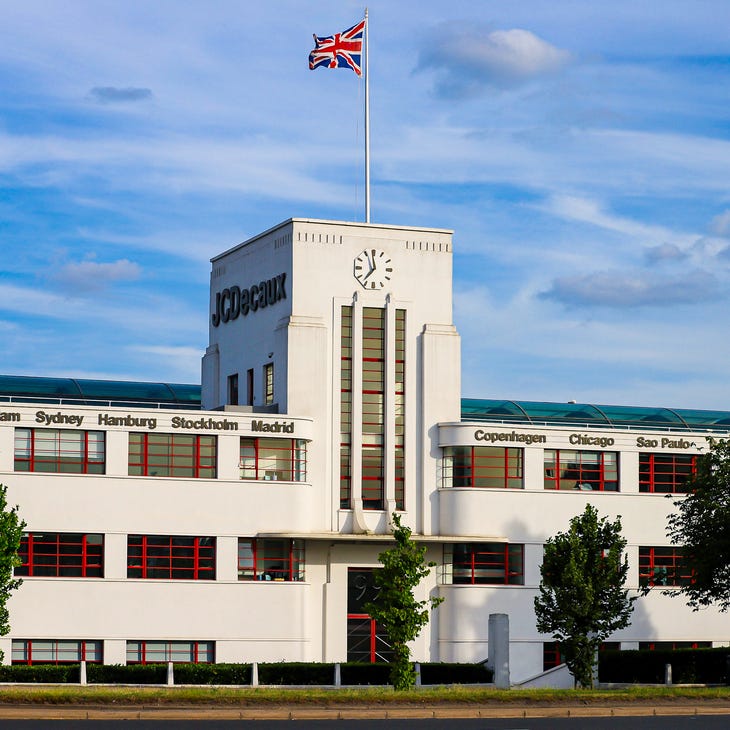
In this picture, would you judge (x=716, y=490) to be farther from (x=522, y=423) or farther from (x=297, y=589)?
(x=297, y=589)

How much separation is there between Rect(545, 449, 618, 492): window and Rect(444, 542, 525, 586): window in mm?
3389

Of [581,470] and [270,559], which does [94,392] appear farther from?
[581,470]

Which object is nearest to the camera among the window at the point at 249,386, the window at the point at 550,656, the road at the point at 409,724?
the road at the point at 409,724

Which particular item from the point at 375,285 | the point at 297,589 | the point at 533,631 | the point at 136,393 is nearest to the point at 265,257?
the point at 375,285

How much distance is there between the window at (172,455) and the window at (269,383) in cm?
490

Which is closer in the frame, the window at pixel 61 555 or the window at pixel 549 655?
the window at pixel 61 555

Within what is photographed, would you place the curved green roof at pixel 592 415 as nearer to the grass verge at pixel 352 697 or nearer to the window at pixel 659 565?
the window at pixel 659 565

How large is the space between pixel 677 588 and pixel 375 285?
18423 millimetres

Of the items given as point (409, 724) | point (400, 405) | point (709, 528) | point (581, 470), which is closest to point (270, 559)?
point (400, 405)

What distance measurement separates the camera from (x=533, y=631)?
213 feet

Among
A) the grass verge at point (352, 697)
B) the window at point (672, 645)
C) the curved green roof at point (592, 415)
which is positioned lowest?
the window at point (672, 645)

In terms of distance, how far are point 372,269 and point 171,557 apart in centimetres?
1446

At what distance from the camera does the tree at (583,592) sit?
57.9 meters

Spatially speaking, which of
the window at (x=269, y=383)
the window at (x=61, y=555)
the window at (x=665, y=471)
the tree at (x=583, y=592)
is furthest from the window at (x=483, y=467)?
the window at (x=61, y=555)
